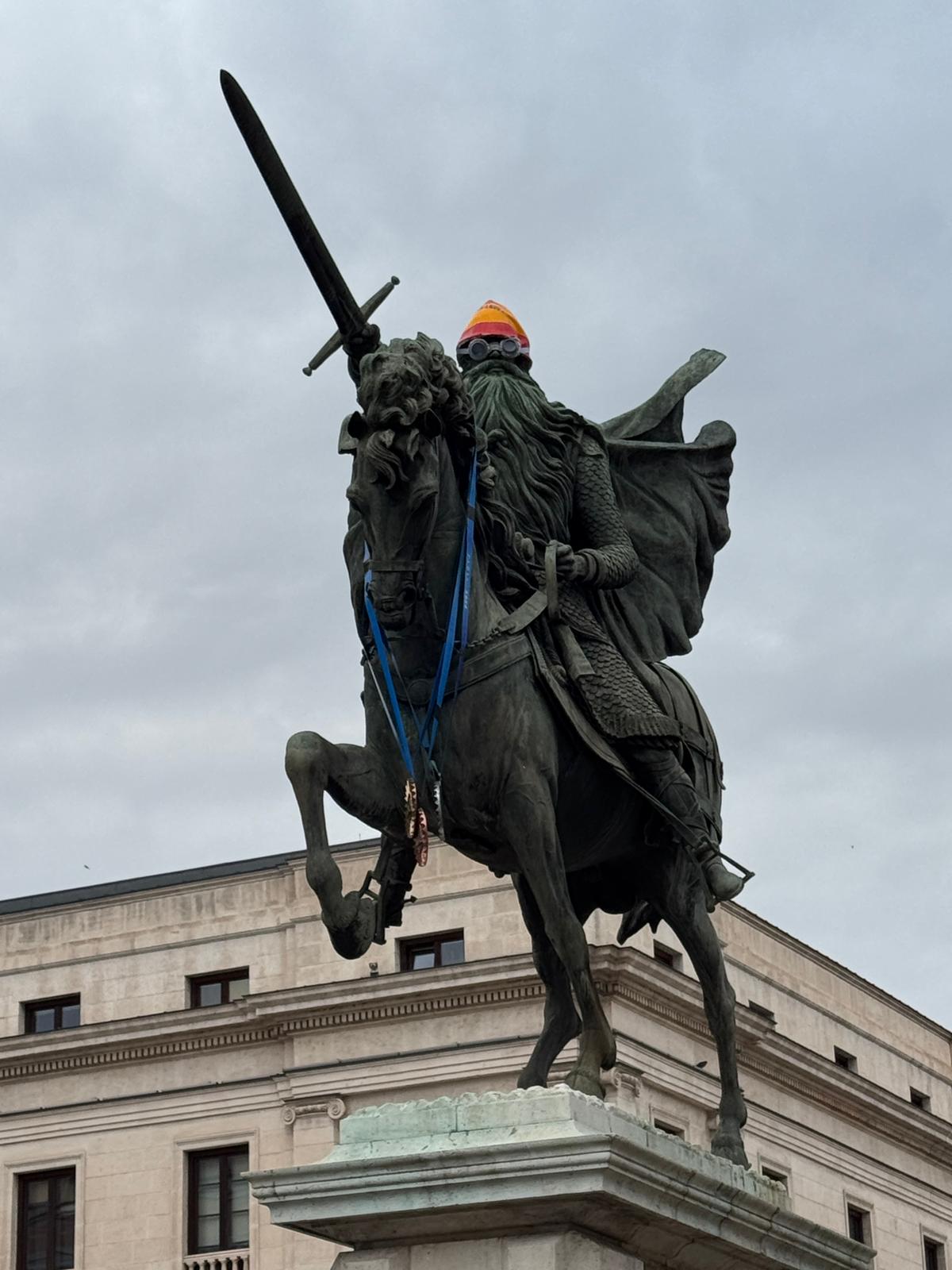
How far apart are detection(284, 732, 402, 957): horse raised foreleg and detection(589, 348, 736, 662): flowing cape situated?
175cm

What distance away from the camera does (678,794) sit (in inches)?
430

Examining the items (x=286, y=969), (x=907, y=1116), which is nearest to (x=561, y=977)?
(x=286, y=969)

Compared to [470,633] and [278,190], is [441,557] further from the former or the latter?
[278,190]

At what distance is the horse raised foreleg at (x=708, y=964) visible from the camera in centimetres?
1118

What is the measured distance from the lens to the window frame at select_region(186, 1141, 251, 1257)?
47.2 meters

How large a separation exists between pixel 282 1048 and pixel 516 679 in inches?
1519

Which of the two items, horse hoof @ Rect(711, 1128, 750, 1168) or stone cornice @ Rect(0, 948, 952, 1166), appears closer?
horse hoof @ Rect(711, 1128, 750, 1168)

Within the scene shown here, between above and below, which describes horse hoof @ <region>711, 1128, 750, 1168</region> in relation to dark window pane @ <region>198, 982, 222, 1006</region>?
below

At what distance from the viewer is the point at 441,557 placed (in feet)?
34.2

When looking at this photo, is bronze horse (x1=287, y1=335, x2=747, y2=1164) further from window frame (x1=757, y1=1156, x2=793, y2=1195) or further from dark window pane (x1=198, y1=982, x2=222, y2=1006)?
dark window pane (x1=198, y1=982, x2=222, y2=1006)

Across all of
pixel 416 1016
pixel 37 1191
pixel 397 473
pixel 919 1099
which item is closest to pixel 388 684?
pixel 397 473

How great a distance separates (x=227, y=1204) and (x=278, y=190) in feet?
130

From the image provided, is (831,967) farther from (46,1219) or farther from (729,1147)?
(729,1147)

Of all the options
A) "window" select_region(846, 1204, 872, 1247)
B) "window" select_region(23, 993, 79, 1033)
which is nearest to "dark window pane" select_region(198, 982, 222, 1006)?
"window" select_region(23, 993, 79, 1033)
